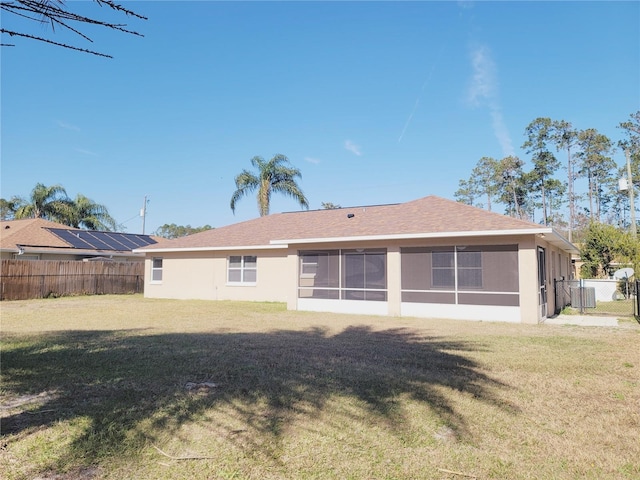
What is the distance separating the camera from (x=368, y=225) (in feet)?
51.4

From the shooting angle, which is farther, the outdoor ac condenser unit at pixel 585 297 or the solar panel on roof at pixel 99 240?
the solar panel on roof at pixel 99 240

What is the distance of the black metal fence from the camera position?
1552 cm

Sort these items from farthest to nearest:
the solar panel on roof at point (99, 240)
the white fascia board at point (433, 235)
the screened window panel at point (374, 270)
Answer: the solar panel on roof at point (99, 240) → the screened window panel at point (374, 270) → the white fascia board at point (433, 235)

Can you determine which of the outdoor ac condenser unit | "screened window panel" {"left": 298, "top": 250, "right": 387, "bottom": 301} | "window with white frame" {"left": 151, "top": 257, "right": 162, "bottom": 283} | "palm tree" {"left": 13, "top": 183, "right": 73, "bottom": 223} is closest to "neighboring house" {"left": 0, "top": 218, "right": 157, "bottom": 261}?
"window with white frame" {"left": 151, "top": 257, "right": 162, "bottom": 283}

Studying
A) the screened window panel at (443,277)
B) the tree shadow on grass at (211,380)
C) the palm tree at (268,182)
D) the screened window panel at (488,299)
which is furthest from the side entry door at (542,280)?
the palm tree at (268,182)

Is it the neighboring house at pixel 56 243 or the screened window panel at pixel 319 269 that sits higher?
the neighboring house at pixel 56 243

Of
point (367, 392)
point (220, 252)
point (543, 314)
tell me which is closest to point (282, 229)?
point (220, 252)

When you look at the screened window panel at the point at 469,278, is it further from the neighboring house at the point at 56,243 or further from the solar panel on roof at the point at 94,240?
the solar panel on roof at the point at 94,240

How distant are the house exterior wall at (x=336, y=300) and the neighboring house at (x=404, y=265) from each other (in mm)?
36

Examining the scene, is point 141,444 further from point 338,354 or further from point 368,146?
point 368,146

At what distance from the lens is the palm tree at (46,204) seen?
1397 inches

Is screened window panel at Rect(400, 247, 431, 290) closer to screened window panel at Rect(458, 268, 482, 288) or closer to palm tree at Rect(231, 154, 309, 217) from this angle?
screened window panel at Rect(458, 268, 482, 288)

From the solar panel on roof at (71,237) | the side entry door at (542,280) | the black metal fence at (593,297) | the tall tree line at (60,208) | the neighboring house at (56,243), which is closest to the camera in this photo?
the side entry door at (542,280)

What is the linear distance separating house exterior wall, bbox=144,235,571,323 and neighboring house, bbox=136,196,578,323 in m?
0.04
